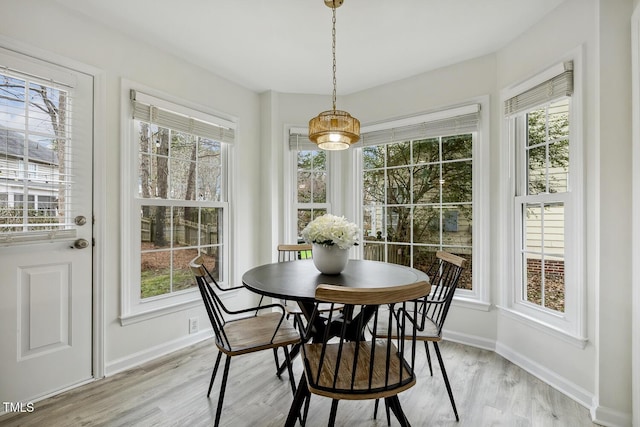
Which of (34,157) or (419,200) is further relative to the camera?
(419,200)

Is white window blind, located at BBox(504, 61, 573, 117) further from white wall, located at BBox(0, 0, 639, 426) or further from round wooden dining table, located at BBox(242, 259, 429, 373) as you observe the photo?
round wooden dining table, located at BBox(242, 259, 429, 373)

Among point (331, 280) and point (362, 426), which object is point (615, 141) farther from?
point (362, 426)

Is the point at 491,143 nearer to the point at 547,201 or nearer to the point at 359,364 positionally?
the point at 547,201

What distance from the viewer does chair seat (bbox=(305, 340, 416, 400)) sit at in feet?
4.23

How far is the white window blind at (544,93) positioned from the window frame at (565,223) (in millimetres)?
22

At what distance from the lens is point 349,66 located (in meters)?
2.95

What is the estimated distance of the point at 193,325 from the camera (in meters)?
2.87

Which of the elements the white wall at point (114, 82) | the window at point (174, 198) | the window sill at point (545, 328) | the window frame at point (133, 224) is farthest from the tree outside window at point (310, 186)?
the window sill at point (545, 328)

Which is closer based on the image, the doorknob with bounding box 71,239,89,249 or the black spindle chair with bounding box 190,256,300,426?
the black spindle chair with bounding box 190,256,300,426

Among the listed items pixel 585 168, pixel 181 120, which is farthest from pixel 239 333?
pixel 585 168

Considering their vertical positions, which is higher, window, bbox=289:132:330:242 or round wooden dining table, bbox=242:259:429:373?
window, bbox=289:132:330:242

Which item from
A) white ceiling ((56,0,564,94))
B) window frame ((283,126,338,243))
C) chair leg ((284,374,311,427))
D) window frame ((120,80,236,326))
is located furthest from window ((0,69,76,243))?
window frame ((283,126,338,243))

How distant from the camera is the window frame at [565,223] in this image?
2002 mm

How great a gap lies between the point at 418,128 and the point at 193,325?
2851 mm
